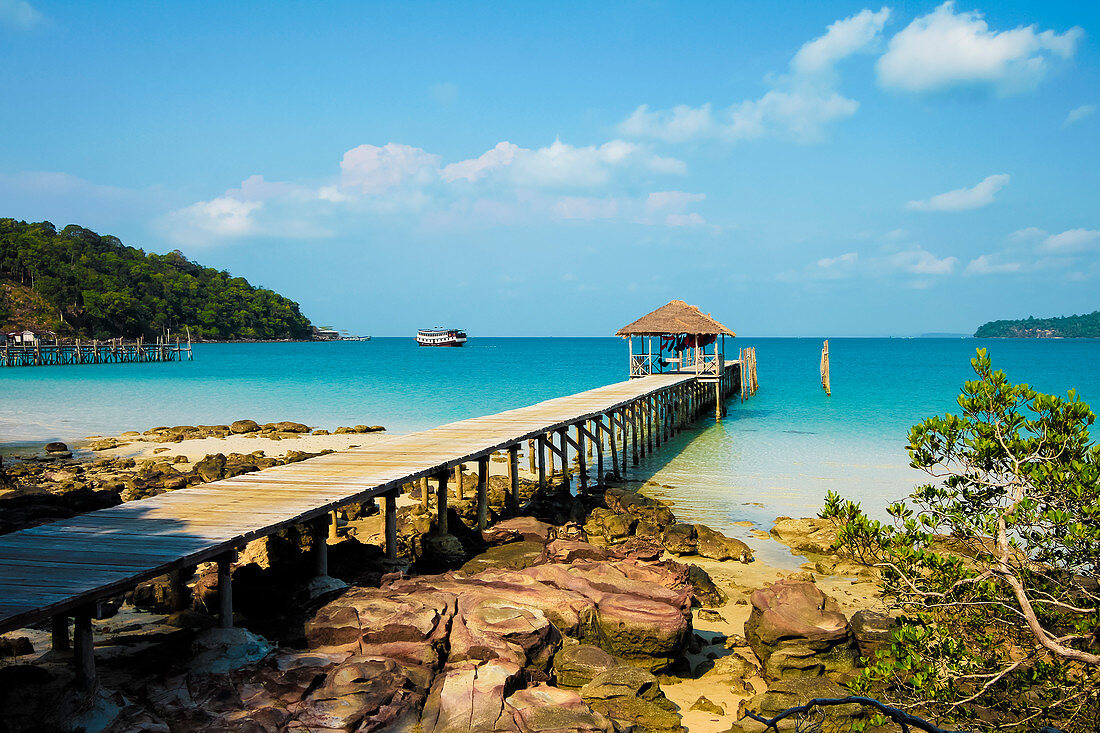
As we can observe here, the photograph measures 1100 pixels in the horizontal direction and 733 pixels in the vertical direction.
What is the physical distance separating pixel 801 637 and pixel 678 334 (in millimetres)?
24327

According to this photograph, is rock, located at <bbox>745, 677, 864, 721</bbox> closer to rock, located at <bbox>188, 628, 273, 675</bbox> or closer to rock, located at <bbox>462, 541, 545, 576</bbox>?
rock, located at <bbox>462, 541, 545, 576</bbox>

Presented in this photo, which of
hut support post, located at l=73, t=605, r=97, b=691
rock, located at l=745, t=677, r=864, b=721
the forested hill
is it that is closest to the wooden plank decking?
A: hut support post, located at l=73, t=605, r=97, b=691

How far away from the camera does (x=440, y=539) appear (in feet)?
33.4

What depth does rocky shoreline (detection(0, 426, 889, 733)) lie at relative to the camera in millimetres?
5289

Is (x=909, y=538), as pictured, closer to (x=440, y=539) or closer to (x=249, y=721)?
A: (x=249, y=721)

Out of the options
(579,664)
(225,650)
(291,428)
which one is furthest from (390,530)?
(291,428)

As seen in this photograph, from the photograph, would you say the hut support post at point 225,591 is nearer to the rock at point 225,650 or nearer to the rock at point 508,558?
the rock at point 225,650

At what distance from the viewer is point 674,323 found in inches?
1200

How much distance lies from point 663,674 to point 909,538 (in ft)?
11.1

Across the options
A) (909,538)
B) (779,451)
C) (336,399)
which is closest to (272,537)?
(909,538)

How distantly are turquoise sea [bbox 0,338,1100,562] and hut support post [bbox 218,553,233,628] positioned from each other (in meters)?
8.32

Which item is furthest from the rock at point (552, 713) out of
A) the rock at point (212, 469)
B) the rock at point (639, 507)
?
the rock at point (212, 469)

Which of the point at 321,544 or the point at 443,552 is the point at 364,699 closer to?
the point at 321,544

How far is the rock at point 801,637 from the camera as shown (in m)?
7.16
